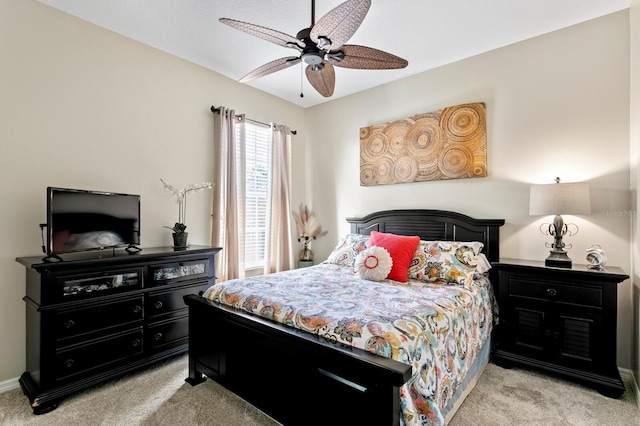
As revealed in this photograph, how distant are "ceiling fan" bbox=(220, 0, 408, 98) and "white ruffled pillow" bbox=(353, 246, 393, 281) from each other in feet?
4.74

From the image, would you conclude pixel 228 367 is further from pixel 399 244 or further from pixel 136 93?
pixel 136 93

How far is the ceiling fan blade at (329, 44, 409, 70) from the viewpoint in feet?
6.90

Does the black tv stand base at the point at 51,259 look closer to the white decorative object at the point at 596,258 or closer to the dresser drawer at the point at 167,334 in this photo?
the dresser drawer at the point at 167,334

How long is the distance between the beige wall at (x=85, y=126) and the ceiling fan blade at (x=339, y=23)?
6.53 feet

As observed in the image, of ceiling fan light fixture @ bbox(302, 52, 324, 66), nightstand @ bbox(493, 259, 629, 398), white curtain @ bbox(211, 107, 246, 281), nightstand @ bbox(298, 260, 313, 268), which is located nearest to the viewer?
ceiling fan light fixture @ bbox(302, 52, 324, 66)

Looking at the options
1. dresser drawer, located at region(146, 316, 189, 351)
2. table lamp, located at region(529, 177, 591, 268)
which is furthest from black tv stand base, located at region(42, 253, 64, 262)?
table lamp, located at region(529, 177, 591, 268)

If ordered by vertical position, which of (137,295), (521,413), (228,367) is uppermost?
(137,295)

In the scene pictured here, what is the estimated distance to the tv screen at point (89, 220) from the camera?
217cm

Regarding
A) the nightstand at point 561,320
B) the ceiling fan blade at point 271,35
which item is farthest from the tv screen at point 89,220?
the nightstand at point 561,320

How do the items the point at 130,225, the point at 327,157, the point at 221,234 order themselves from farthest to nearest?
the point at 327,157, the point at 221,234, the point at 130,225

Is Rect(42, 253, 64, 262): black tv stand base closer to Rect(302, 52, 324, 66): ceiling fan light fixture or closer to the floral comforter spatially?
the floral comforter

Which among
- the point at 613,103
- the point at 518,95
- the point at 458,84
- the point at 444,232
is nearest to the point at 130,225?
the point at 444,232

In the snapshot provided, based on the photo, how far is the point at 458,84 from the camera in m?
3.35

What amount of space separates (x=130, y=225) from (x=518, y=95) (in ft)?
12.1
